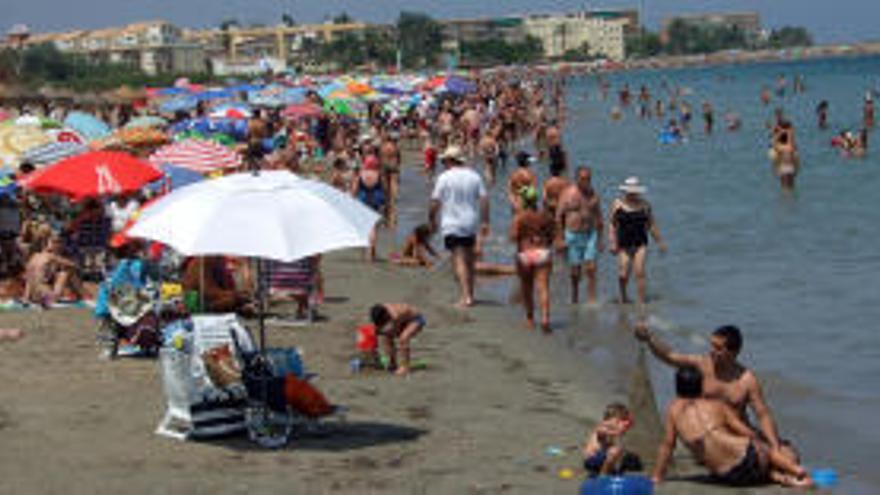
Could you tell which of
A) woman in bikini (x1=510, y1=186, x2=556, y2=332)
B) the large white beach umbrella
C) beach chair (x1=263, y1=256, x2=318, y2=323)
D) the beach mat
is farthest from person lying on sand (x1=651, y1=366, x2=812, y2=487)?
the beach mat

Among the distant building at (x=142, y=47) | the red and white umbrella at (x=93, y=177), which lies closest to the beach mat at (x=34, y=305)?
the red and white umbrella at (x=93, y=177)

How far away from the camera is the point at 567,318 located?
38.9 feet

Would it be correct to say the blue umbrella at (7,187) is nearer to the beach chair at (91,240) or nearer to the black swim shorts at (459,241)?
the beach chair at (91,240)

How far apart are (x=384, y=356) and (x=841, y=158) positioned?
23.0 metres

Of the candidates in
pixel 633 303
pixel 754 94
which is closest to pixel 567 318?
pixel 633 303

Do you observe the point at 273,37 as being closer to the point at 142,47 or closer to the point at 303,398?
the point at 142,47

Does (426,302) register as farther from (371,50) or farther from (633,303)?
(371,50)

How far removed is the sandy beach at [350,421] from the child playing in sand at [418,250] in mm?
3799

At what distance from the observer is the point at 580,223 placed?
11609 millimetres

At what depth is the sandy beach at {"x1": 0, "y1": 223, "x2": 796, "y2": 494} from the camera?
665cm

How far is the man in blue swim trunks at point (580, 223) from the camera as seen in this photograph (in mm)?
11547

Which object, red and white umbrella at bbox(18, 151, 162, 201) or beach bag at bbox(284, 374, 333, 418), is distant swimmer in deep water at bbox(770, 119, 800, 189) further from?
beach bag at bbox(284, 374, 333, 418)

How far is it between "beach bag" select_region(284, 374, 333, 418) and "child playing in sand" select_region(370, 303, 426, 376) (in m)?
1.64

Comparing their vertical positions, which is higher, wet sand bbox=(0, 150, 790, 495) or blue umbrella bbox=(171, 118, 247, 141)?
blue umbrella bbox=(171, 118, 247, 141)
